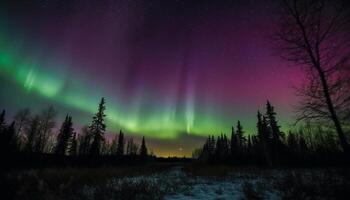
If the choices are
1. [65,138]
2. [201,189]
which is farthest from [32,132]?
[201,189]

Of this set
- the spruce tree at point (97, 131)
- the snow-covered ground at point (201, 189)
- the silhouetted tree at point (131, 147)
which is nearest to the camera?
the snow-covered ground at point (201, 189)

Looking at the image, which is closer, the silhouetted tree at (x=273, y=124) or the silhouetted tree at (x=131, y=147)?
the silhouetted tree at (x=273, y=124)

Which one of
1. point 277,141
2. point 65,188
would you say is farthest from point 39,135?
point 277,141

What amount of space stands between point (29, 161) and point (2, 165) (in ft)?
108

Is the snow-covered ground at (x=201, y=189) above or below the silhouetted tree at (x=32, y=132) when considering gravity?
below

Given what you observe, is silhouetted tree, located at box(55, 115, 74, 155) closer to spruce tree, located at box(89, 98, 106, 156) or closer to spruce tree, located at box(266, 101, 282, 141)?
spruce tree, located at box(89, 98, 106, 156)

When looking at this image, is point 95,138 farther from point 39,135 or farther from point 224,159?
A: point 224,159

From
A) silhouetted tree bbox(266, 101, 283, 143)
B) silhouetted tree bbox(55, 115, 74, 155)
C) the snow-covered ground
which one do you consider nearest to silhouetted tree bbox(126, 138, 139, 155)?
silhouetted tree bbox(55, 115, 74, 155)

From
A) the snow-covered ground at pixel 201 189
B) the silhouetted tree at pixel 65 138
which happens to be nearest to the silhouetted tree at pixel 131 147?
the silhouetted tree at pixel 65 138

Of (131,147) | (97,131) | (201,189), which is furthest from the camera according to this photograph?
(131,147)

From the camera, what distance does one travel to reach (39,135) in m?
43.8

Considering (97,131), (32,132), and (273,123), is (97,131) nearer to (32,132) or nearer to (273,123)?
(32,132)

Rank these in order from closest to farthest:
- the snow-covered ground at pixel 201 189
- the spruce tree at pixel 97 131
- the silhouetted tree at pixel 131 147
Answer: the snow-covered ground at pixel 201 189
the spruce tree at pixel 97 131
the silhouetted tree at pixel 131 147

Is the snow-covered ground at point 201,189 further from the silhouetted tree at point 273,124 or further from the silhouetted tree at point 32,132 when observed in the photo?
the silhouetted tree at point 32,132
